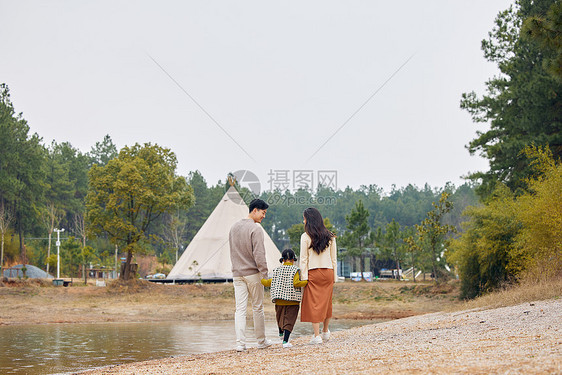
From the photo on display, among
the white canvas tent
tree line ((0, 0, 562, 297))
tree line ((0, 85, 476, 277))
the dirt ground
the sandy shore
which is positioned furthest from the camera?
the white canvas tent

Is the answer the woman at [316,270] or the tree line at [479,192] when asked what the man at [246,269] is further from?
the tree line at [479,192]

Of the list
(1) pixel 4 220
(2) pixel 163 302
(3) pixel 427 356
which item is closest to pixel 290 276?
(3) pixel 427 356

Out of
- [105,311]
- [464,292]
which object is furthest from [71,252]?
[464,292]

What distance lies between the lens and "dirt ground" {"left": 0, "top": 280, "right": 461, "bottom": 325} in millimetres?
18719

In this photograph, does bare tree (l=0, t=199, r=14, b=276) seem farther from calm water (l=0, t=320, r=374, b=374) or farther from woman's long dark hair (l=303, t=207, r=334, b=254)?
woman's long dark hair (l=303, t=207, r=334, b=254)

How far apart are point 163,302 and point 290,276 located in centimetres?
1716

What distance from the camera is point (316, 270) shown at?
675 cm

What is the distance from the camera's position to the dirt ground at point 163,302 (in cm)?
1872

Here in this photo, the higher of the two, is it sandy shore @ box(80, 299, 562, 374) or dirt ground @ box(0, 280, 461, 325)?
sandy shore @ box(80, 299, 562, 374)

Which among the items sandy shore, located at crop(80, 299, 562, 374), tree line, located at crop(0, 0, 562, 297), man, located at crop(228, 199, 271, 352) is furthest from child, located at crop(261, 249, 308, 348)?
tree line, located at crop(0, 0, 562, 297)

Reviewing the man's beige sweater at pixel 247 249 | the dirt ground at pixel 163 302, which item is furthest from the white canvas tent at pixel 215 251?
the man's beige sweater at pixel 247 249

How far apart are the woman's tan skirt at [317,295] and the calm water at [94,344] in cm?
184

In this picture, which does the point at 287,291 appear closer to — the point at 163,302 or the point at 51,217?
the point at 163,302

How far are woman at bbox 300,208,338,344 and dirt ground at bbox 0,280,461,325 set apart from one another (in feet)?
38.4
